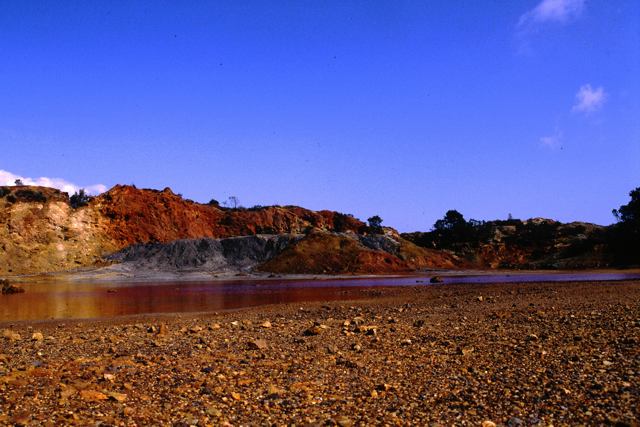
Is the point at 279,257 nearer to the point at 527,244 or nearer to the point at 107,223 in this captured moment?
the point at 107,223

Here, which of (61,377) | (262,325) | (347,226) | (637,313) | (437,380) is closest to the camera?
(437,380)

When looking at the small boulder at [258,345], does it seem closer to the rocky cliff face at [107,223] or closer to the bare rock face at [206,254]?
the bare rock face at [206,254]

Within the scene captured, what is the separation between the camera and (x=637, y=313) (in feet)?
45.3

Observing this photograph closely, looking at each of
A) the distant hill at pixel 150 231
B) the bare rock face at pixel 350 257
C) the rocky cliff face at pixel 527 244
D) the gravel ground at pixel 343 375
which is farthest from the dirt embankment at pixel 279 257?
the gravel ground at pixel 343 375

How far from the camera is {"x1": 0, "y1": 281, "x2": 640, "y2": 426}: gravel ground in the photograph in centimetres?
698

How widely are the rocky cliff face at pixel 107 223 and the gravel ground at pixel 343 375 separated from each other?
64.4 m

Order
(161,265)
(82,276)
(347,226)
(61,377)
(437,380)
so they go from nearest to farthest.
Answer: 1. (437,380)
2. (61,377)
3. (82,276)
4. (161,265)
5. (347,226)

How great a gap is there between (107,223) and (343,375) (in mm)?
83139

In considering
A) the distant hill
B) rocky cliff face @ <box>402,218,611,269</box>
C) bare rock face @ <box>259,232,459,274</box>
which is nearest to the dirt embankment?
bare rock face @ <box>259,232,459,274</box>

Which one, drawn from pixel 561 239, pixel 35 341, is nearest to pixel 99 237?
pixel 561 239

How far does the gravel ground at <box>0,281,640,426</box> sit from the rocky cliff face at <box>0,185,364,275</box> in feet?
211

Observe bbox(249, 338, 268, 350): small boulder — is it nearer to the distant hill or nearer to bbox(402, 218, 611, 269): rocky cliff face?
the distant hill

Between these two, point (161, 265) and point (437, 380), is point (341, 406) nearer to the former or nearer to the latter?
point (437, 380)

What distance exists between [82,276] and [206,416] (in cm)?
6089
